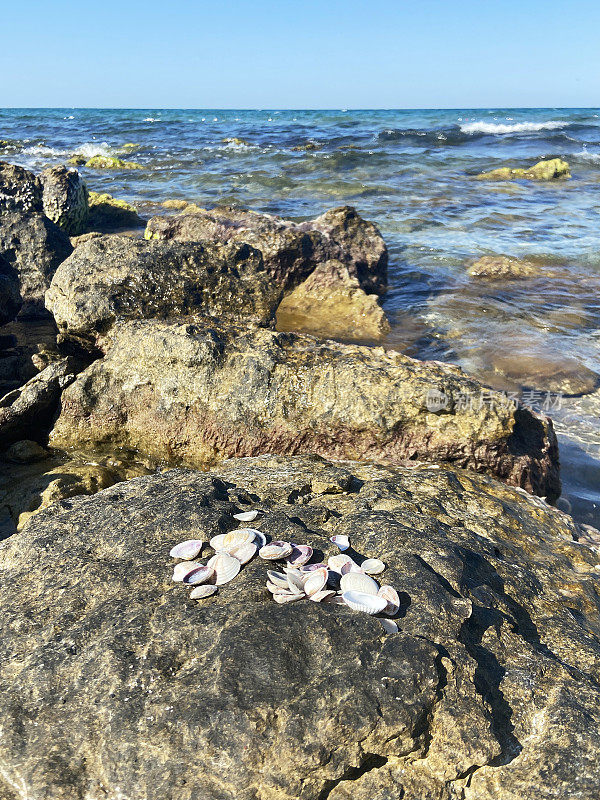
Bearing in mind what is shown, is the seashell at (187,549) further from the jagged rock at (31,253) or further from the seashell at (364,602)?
the jagged rock at (31,253)

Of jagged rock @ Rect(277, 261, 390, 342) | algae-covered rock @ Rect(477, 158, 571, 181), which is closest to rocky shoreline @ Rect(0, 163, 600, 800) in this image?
jagged rock @ Rect(277, 261, 390, 342)

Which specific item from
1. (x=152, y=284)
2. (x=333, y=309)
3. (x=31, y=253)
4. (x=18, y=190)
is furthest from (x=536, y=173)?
(x=152, y=284)

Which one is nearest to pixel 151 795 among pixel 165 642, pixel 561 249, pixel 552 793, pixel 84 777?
pixel 84 777

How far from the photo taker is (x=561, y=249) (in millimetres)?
10172

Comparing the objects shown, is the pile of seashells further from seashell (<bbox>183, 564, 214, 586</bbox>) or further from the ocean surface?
the ocean surface

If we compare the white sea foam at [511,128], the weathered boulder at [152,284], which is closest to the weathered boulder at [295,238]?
the weathered boulder at [152,284]

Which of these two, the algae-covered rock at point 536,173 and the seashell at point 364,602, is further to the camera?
the algae-covered rock at point 536,173

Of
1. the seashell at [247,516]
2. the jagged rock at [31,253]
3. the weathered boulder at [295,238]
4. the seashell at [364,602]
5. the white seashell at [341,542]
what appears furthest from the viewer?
the weathered boulder at [295,238]

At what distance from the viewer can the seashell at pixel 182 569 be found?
2.12m

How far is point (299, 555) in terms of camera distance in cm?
221

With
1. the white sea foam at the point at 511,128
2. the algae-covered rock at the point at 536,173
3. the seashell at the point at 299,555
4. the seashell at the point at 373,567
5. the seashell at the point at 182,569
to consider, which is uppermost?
the white sea foam at the point at 511,128

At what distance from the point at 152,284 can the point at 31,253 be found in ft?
9.33

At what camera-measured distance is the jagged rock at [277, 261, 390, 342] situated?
6516 mm

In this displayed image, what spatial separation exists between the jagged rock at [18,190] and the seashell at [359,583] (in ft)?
29.4
